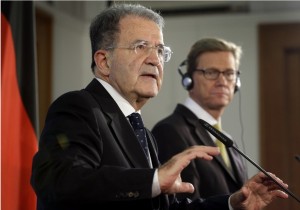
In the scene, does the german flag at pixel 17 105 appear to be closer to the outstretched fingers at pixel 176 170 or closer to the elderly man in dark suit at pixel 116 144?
the elderly man in dark suit at pixel 116 144

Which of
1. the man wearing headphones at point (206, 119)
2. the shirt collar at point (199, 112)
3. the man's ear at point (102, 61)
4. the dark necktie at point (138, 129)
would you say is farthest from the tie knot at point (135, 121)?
the shirt collar at point (199, 112)

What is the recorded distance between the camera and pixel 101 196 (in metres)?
1.22

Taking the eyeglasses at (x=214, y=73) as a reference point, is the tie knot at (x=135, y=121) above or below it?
below

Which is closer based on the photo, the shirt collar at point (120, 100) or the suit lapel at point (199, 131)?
the shirt collar at point (120, 100)

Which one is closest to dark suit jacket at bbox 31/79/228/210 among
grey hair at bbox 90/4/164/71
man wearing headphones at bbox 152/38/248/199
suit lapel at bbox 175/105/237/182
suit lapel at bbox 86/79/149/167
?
suit lapel at bbox 86/79/149/167

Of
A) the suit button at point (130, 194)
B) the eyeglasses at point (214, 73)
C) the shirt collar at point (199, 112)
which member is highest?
the eyeglasses at point (214, 73)

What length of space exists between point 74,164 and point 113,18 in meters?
0.55

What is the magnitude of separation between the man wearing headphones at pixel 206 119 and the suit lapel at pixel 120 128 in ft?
2.08

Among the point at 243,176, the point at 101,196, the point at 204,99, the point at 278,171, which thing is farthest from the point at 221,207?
the point at 278,171

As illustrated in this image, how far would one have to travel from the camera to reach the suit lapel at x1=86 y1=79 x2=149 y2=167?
1.44 metres

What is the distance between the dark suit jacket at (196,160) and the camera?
2.20m

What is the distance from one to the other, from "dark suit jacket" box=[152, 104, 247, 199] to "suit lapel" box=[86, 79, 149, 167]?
680 millimetres

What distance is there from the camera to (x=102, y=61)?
1.64 metres

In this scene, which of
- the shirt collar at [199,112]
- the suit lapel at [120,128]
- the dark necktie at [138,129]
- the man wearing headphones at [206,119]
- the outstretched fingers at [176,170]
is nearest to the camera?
the outstretched fingers at [176,170]
